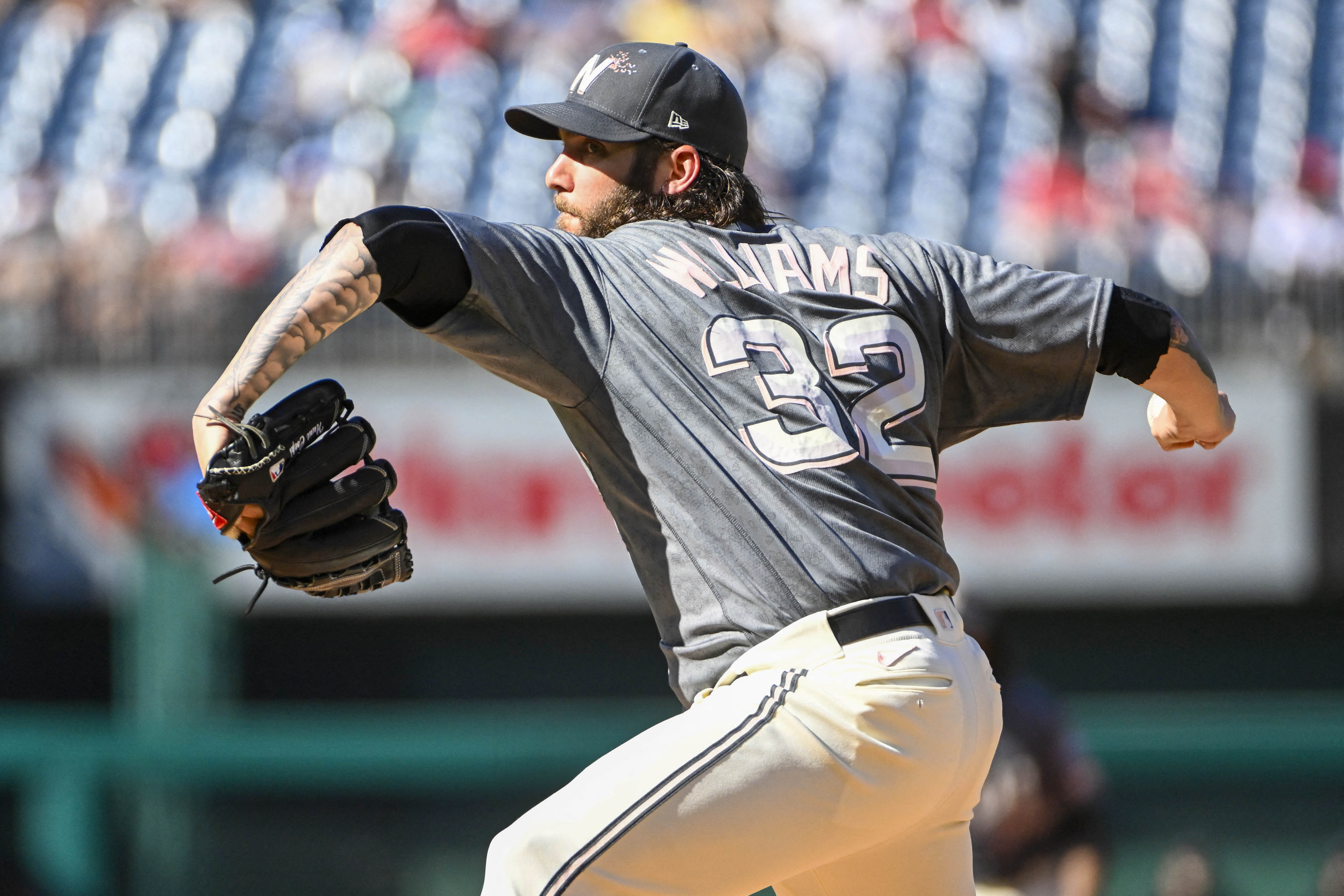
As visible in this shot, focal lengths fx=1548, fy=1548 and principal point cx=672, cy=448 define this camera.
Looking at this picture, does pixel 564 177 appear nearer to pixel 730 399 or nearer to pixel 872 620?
pixel 730 399

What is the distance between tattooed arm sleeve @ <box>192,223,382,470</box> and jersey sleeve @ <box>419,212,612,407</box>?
0.14m

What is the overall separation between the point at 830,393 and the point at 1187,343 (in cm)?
66

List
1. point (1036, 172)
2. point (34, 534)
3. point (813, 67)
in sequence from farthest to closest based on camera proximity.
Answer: point (813, 67) → point (1036, 172) → point (34, 534)

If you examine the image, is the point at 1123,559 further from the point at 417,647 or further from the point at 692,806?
the point at 692,806

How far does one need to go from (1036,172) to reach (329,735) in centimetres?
467

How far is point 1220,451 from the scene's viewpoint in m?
6.48

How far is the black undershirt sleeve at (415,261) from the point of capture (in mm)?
1921

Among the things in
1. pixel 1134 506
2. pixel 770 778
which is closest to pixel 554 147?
pixel 1134 506

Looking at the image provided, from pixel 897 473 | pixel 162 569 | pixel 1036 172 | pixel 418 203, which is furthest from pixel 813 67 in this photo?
pixel 897 473

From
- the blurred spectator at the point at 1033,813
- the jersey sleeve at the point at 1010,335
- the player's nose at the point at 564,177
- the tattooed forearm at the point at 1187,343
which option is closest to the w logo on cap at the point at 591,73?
the player's nose at the point at 564,177

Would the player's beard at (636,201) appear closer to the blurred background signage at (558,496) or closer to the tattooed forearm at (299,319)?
the tattooed forearm at (299,319)

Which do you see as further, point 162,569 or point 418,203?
point 418,203

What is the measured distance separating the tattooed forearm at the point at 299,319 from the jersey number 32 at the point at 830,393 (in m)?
0.48

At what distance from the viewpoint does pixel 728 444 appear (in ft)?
6.79
